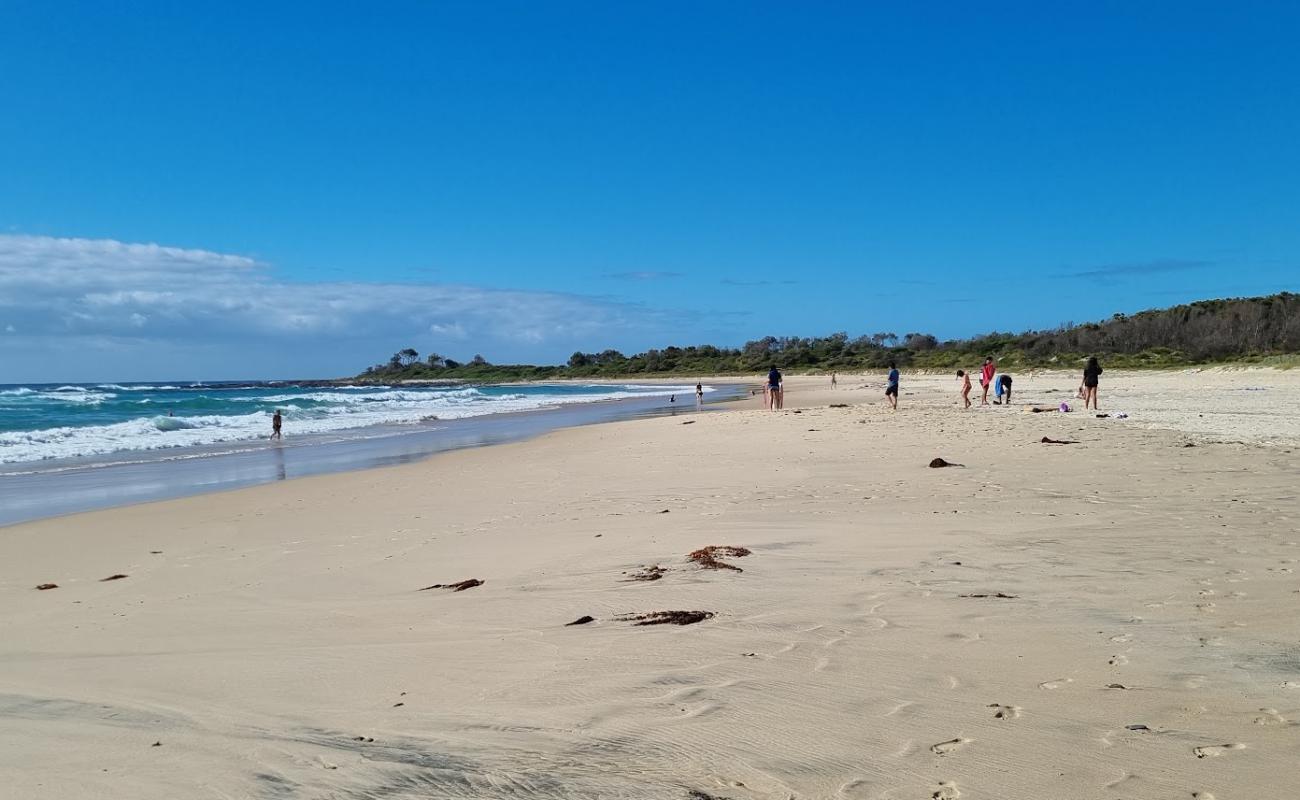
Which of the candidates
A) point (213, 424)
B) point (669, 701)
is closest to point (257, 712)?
point (669, 701)

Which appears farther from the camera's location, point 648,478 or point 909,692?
point 648,478

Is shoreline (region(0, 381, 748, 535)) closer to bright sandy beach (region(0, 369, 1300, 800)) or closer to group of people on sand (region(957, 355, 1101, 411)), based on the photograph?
bright sandy beach (region(0, 369, 1300, 800))

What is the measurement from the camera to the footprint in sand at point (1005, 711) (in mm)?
3082

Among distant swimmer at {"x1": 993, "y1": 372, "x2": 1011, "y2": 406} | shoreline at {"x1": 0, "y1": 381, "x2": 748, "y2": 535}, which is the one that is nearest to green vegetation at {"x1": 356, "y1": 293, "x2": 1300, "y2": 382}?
distant swimmer at {"x1": 993, "y1": 372, "x2": 1011, "y2": 406}

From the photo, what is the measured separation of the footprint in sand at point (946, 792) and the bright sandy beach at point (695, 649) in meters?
0.03

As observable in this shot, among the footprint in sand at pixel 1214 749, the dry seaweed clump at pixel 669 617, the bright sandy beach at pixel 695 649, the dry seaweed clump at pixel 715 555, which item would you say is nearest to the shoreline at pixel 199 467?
the bright sandy beach at pixel 695 649

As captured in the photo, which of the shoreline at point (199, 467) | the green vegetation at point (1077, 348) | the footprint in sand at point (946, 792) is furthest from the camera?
the green vegetation at point (1077, 348)

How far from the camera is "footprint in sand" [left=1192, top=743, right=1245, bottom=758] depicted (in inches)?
106

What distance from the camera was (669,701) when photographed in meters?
3.37

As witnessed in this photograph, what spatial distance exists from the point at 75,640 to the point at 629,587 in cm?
356

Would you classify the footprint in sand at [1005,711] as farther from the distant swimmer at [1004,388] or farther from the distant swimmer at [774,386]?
the distant swimmer at [774,386]

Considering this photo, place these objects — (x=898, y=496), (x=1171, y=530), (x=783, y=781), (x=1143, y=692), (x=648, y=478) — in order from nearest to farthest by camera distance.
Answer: (x=783, y=781) < (x=1143, y=692) < (x=1171, y=530) < (x=898, y=496) < (x=648, y=478)

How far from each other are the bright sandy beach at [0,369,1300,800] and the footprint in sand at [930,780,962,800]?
0.03m

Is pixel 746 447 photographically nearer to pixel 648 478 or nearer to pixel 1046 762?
pixel 648 478
